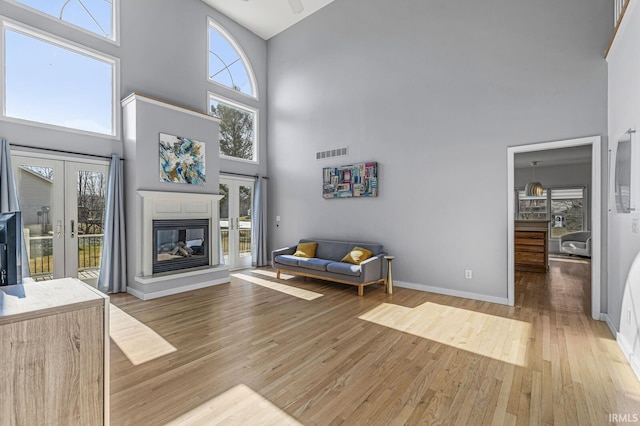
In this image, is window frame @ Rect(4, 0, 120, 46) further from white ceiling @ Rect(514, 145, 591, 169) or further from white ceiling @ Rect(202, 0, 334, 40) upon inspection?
white ceiling @ Rect(514, 145, 591, 169)

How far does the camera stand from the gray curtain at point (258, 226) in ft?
23.4

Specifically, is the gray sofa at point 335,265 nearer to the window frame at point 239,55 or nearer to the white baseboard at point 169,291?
the white baseboard at point 169,291

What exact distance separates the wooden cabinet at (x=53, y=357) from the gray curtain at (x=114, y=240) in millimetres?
3813

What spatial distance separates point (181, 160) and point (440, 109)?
4433 millimetres

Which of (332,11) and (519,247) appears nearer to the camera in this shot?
(332,11)

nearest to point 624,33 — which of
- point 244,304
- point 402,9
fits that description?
point 402,9

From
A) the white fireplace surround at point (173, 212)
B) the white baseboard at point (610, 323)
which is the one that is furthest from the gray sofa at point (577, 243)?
the white fireplace surround at point (173, 212)

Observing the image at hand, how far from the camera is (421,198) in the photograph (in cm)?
507

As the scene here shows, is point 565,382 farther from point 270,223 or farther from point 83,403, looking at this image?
point 270,223

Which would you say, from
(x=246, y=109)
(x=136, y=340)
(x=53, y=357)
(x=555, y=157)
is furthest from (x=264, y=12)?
(x=555, y=157)

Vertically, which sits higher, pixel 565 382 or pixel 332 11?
pixel 332 11

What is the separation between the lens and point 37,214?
4.38 m

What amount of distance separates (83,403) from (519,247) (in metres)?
7.74

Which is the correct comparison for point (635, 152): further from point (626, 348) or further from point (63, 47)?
point (63, 47)
